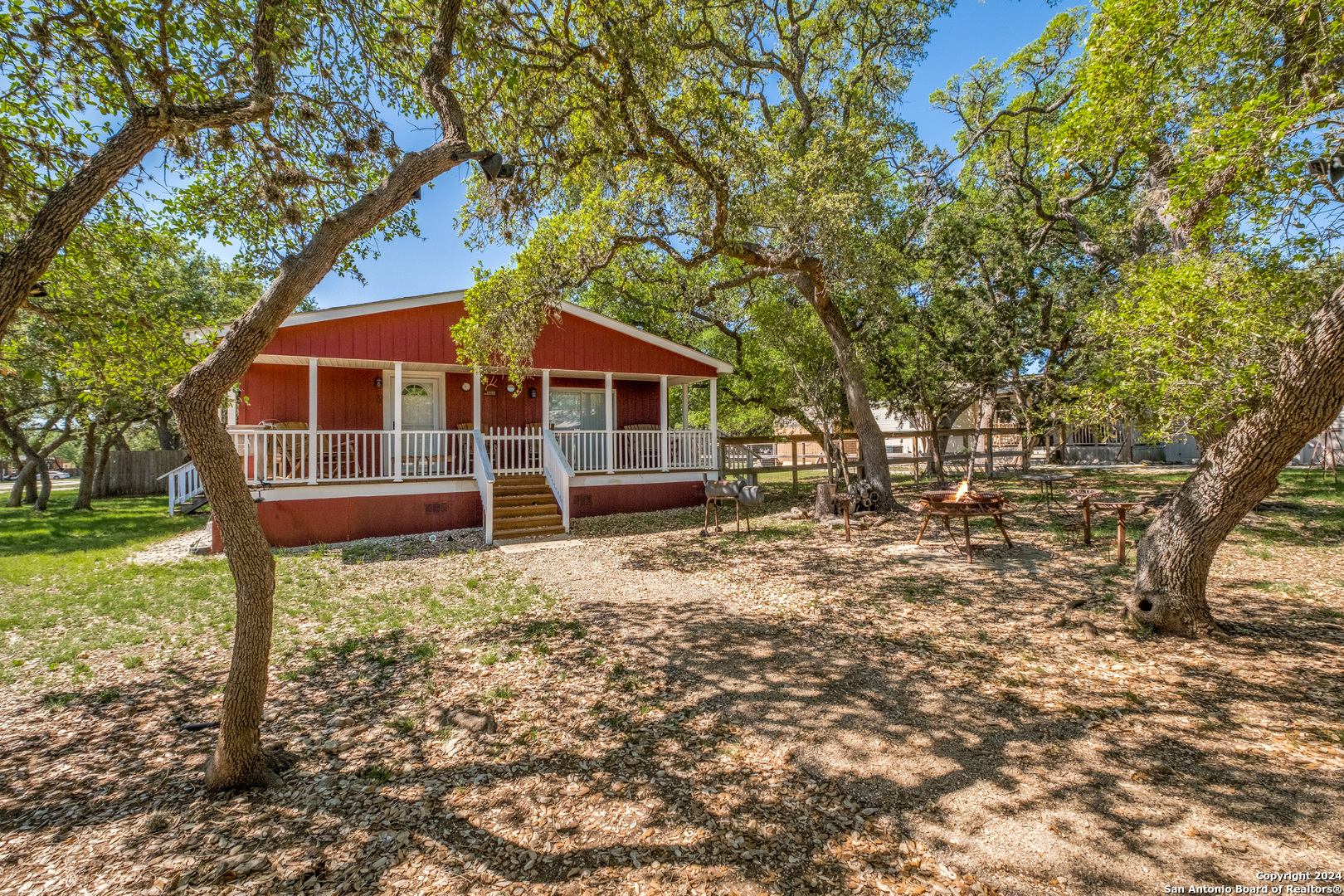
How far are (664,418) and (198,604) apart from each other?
31.4 ft

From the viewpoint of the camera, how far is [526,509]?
1020 centimetres

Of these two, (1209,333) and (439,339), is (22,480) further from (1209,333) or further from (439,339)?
(1209,333)

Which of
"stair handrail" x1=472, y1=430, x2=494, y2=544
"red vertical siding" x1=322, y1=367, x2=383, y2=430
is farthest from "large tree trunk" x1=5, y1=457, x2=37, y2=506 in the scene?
"stair handrail" x1=472, y1=430, x2=494, y2=544

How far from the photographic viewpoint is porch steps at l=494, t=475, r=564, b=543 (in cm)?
983

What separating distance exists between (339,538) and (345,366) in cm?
397

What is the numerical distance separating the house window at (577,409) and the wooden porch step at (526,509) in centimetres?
380

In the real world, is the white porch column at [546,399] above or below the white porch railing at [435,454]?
above

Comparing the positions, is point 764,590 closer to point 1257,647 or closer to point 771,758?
point 771,758

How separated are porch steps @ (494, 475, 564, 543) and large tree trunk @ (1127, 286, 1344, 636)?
27.0 ft

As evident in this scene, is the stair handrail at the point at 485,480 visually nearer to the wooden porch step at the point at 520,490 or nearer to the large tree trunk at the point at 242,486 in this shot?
the wooden porch step at the point at 520,490

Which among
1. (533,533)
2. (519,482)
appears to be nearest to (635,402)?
(519,482)

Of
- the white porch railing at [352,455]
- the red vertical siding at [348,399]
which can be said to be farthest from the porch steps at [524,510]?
the red vertical siding at [348,399]

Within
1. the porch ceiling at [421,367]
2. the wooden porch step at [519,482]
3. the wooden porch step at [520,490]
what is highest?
the porch ceiling at [421,367]

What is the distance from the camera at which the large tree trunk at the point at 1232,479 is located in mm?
3760
